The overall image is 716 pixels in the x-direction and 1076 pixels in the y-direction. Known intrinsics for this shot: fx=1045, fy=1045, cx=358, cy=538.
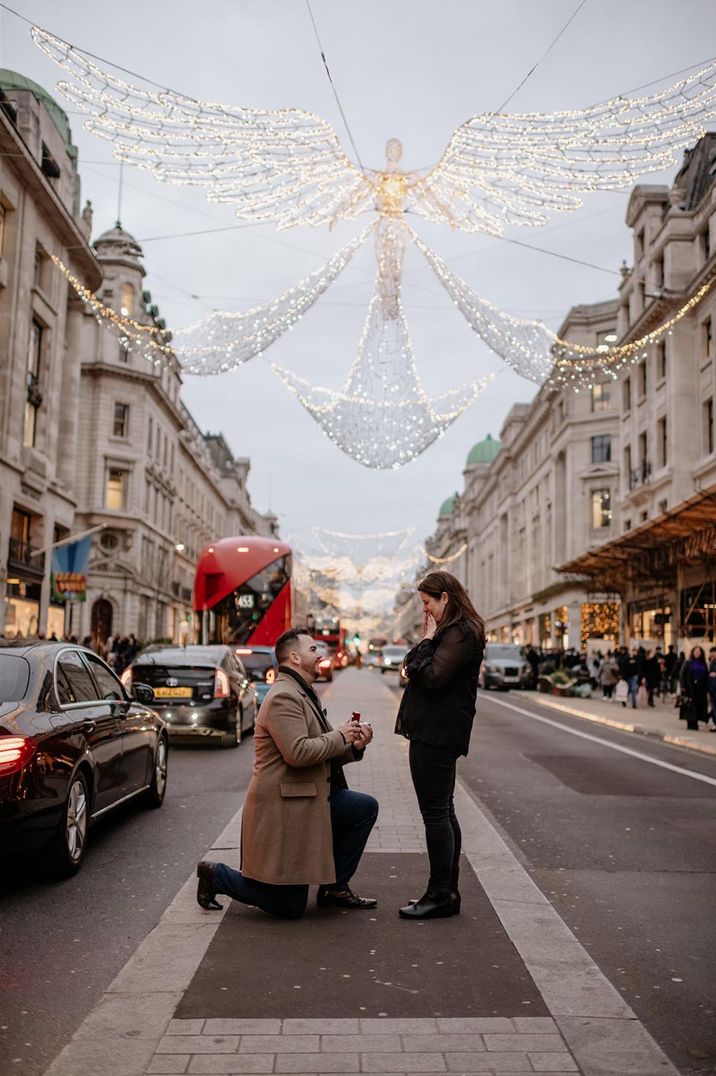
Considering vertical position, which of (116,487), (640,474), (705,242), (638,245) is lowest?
(640,474)

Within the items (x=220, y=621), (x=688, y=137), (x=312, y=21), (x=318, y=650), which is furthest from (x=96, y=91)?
(x=220, y=621)

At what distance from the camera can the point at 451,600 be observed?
5.70 meters

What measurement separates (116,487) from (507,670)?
27.9 m

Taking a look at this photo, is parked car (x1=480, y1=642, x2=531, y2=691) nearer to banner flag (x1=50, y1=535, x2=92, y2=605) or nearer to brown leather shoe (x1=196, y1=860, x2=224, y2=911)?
banner flag (x1=50, y1=535, x2=92, y2=605)

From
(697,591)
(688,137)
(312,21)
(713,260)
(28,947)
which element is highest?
(713,260)

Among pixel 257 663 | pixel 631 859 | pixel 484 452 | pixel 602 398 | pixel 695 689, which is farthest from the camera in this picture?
pixel 484 452

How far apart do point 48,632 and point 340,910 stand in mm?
36166

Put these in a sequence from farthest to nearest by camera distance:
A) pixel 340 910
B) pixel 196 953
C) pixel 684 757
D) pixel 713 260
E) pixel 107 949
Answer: pixel 713 260 → pixel 684 757 → pixel 340 910 → pixel 107 949 → pixel 196 953

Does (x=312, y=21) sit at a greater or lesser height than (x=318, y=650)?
greater

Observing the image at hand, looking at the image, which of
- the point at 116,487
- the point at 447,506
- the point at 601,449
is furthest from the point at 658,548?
the point at 447,506

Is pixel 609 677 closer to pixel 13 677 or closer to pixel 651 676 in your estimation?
pixel 651 676

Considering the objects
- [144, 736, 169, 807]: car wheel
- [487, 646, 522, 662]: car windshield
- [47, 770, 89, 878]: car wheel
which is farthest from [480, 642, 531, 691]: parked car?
[47, 770, 89, 878]: car wheel

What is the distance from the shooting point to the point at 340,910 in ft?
18.9

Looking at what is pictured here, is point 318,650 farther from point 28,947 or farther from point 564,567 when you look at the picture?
point 564,567
